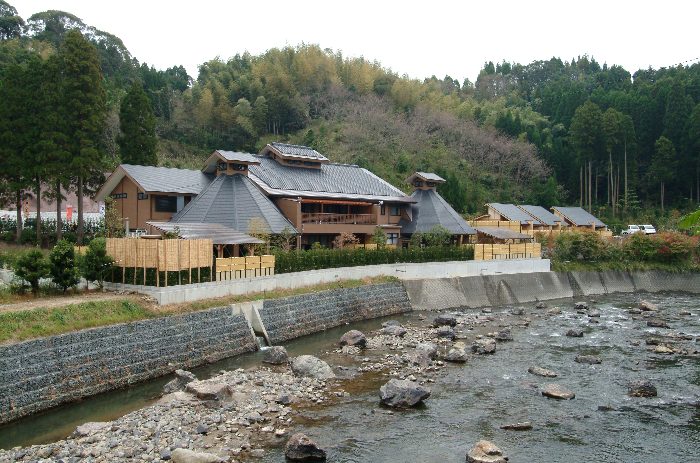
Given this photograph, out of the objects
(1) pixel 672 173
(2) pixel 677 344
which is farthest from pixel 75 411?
(1) pixel 672 173

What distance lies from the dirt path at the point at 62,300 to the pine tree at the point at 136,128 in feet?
71.7

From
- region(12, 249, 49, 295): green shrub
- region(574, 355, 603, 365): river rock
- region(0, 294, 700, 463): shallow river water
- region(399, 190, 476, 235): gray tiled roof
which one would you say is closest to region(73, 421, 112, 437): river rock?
region(0, 294, 700, 463): shallow river water

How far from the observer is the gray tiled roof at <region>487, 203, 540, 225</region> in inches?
2215

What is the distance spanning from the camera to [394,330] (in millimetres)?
27500

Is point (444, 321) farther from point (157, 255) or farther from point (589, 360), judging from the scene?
point (157, 255)

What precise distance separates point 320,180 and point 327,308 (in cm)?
1674

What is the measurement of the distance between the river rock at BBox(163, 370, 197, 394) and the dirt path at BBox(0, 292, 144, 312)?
4.66m

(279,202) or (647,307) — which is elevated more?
(279,202)

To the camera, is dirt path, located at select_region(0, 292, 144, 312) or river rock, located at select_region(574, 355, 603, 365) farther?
river rock, located at select_region(574, 355, 603, 365)

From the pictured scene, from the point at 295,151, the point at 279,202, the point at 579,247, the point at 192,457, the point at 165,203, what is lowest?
the point at 192,457

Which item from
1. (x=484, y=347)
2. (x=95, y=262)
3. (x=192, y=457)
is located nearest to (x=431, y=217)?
(x=484, y=347)

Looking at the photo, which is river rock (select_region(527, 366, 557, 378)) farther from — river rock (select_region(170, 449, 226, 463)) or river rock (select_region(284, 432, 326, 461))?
river rock (select_region(170, 449, 226, 463))

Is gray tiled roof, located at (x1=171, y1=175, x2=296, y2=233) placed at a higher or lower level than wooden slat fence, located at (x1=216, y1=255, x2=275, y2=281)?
higher

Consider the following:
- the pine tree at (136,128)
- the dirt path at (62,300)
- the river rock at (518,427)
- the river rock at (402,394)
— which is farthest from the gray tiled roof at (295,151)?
the river rock at (518,427)
